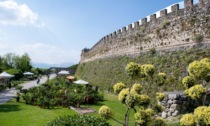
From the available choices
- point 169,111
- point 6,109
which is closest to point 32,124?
point 6,109

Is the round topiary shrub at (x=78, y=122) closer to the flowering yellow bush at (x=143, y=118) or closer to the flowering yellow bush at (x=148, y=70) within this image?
the flowering yellow bush at (x=143, y=118)

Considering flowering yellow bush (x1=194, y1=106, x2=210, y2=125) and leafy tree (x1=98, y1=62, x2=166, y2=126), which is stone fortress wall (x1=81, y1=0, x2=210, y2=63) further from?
flowering yellow bush (x1=194, y1=106, x2=210, y2=125)

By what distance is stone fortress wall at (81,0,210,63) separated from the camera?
14283mm

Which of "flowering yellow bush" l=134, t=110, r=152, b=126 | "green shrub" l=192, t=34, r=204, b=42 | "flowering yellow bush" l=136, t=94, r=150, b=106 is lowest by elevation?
"flowering yellow bush" l=134, t=110, r=152, b=126

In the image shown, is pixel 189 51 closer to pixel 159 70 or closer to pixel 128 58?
pixel 159 70

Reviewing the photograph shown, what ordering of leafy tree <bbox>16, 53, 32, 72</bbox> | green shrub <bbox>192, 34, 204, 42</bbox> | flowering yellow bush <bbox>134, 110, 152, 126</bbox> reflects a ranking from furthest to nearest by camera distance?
leafy tree <bbox>16, 53, 32, 72</bbox>
green shrub <bbox>192, 34, 204, 42</bbox>
flowering yellow bush <bbox>134, 110, 152, 126</bbox>

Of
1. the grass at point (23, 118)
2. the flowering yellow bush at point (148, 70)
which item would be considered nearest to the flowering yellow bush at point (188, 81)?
the flowering yellow bush at point (148, 70)

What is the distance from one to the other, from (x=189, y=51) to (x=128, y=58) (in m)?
8.89

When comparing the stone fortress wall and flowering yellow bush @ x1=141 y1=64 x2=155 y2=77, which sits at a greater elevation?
the stone fortress wall

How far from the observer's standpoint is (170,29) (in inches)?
655

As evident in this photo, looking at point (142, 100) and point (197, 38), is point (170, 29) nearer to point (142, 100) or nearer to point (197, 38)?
point (197, 38)

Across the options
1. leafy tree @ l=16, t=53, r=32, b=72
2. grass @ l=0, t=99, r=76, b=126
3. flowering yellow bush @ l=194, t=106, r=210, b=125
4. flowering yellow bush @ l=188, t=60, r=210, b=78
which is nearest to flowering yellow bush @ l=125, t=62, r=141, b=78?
flowering yellow bush @ l=188, t=60, r=210, b=78

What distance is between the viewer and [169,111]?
37.7 ft

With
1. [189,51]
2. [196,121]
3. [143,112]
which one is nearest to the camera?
[196,121]
